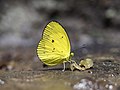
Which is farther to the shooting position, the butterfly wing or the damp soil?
the butterfly wing

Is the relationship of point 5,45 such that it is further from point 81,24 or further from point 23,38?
point 81,24

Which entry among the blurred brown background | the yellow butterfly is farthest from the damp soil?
the blurred brown background

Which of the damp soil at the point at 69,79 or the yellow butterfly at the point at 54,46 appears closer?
the damp soil at the point at 69,79

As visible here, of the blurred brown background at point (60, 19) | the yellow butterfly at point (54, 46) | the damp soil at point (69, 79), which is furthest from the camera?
the blurred brown background at point (60, 19)

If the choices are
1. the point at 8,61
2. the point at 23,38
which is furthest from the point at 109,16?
the point at 8,61

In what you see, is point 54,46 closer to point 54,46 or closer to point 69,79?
point 54,46

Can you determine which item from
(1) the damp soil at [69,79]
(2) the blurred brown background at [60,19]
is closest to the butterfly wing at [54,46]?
(1) the damp soil at [69,79]

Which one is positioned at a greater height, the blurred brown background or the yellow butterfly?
the blurred brown background

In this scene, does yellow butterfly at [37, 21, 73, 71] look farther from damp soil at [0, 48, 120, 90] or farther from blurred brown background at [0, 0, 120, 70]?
blurred brown background at [0, 0, 120, 70]

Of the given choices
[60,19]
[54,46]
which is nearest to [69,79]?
[54,46]

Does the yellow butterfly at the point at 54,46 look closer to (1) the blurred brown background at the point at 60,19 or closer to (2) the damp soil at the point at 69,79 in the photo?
(2) the damp soil at the point at 69,79
